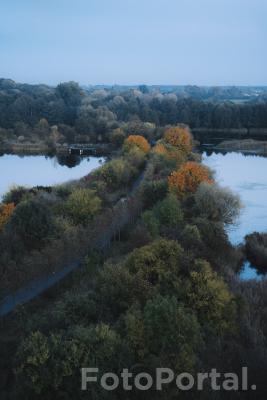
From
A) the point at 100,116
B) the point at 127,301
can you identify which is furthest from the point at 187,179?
the point at 100,116

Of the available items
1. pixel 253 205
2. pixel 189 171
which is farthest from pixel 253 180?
pixel 189 171

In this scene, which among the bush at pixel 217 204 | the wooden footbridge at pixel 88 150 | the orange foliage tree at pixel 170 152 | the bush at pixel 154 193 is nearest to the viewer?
the bush at pixel 217 204

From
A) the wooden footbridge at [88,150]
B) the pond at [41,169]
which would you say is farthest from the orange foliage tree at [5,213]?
the wooden footbridge at [88,150]

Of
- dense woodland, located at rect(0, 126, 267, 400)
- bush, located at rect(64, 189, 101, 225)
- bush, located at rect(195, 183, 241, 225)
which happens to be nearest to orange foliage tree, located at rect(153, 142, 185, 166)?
bush, located at rect(195, 183, 241, 225)

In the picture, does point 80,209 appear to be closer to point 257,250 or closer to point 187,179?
point 187,179

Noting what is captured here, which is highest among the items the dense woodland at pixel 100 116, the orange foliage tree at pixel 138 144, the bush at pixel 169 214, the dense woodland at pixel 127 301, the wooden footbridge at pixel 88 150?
the dense woodland at pixel 100 116

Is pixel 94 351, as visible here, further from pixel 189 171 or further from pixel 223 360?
pixel 189 171

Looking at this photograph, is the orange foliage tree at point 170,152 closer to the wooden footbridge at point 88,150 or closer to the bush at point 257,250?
the bush at point 257,250
